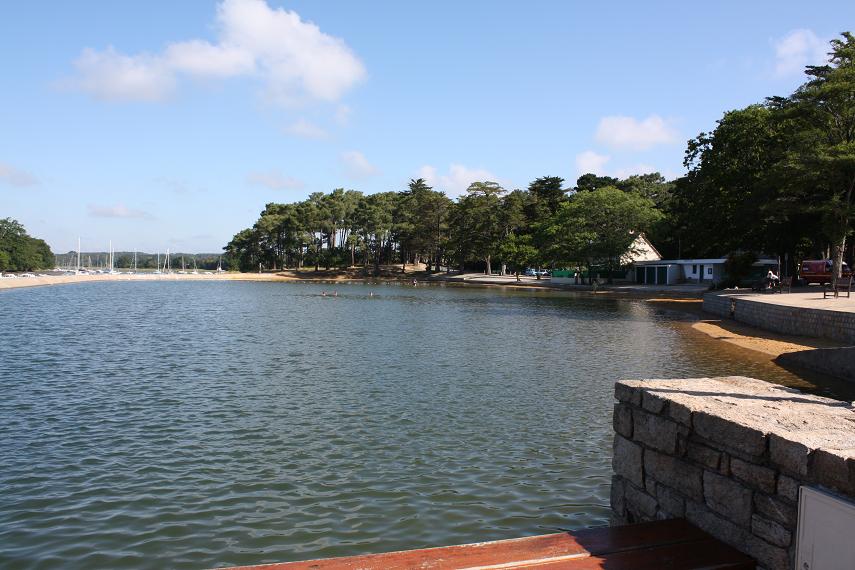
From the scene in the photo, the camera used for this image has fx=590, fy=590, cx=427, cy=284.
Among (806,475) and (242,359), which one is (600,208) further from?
(806,475)

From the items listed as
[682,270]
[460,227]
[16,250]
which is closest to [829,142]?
[682,270]

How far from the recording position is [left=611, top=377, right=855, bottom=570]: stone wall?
473cm

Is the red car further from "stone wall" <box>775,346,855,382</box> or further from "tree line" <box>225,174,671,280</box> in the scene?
"stone wall" <box>775,346,855,382</box>

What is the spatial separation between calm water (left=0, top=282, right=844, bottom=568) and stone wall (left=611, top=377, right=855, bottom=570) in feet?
6.00

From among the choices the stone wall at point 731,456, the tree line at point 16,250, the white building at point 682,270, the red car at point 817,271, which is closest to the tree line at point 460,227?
the white building at point 682,270

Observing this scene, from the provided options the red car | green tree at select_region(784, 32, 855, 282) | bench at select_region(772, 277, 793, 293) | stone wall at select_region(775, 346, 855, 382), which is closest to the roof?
the red car

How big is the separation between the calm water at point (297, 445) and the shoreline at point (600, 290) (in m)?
3.29

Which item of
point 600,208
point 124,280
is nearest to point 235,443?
point 600,208

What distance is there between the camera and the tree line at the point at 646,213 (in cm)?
3947

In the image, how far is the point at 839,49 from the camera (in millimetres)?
40281

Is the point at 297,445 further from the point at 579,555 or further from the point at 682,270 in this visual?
the point at 682,270

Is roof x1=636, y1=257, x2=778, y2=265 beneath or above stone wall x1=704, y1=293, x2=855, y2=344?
above

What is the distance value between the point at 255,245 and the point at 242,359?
120725 mm

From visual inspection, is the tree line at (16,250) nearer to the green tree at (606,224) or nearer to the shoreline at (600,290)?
the shoreline at (600,290)
